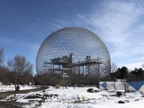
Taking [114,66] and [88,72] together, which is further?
[114,66]

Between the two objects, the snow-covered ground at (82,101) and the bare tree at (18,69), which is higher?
the bare tree at (18,69)

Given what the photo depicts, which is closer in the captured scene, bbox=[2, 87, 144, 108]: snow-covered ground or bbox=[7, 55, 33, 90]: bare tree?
bbox=[2, 87, 144, 108]: snow-covered ground

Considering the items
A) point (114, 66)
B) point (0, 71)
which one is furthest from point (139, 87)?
point (114, 66)

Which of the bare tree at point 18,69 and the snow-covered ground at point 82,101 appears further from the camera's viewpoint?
the bare tree at point 18,69

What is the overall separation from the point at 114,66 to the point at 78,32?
2435 centimetres

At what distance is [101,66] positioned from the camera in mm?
92688

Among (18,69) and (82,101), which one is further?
(18,69)

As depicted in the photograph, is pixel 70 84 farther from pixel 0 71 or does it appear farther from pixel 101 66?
pixel 0 71

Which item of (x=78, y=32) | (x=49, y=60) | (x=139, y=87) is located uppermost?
(x=78, y=32)

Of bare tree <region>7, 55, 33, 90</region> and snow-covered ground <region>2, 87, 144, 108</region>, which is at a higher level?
bare tree <region>7, 55, 33, 90</region>

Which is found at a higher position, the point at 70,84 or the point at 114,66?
the point at 114,66

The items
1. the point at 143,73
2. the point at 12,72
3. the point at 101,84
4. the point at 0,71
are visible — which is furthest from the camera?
the point at 143,73

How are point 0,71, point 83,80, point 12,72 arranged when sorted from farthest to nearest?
point 83,80
point 12,72
point 0,71

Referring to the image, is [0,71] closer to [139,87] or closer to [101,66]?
[139,87]
